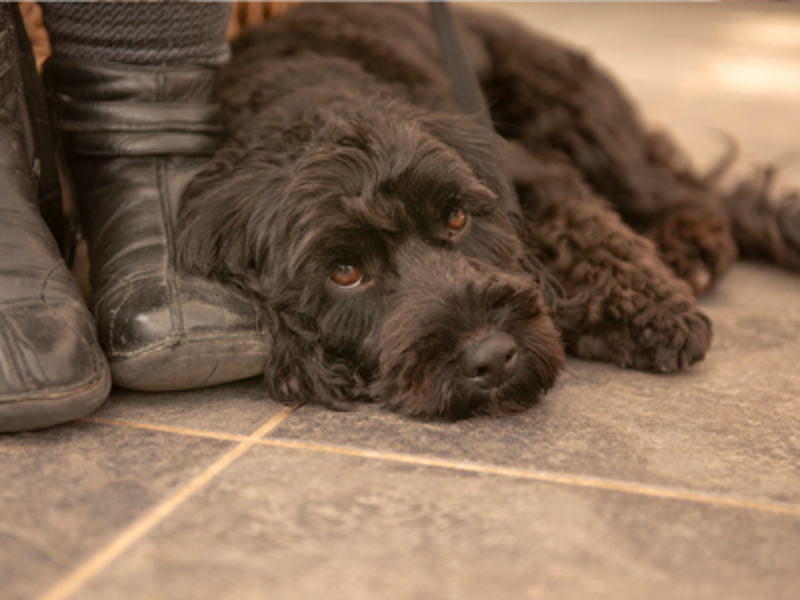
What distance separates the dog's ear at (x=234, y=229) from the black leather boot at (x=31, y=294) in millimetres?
258

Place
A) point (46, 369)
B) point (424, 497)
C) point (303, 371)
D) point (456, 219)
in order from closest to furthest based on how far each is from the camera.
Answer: point (424, 497) < point (46, 369) < point (303, 371) < point (456, 219)

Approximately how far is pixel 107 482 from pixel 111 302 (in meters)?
0.52

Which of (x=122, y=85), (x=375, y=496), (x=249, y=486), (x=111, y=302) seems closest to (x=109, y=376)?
(x=111, y=302)

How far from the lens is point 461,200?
70.0 inches

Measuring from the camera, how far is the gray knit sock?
185 cm

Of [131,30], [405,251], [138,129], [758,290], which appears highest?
[131,30]

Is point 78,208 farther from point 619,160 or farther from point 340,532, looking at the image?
point 619,160

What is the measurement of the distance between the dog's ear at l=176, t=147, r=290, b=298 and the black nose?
51 cm

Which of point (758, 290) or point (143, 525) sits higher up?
point (143, 525)

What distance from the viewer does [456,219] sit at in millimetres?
1788

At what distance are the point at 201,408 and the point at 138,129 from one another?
2.40 feet

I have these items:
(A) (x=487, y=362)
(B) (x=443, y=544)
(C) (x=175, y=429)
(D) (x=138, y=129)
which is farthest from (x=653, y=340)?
(D) (x=138, y=129)

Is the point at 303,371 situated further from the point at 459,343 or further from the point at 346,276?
the point at 459,343

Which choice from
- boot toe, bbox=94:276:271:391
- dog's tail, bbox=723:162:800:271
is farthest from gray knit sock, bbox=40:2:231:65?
dog's tail, bbox=723:162:800:271
